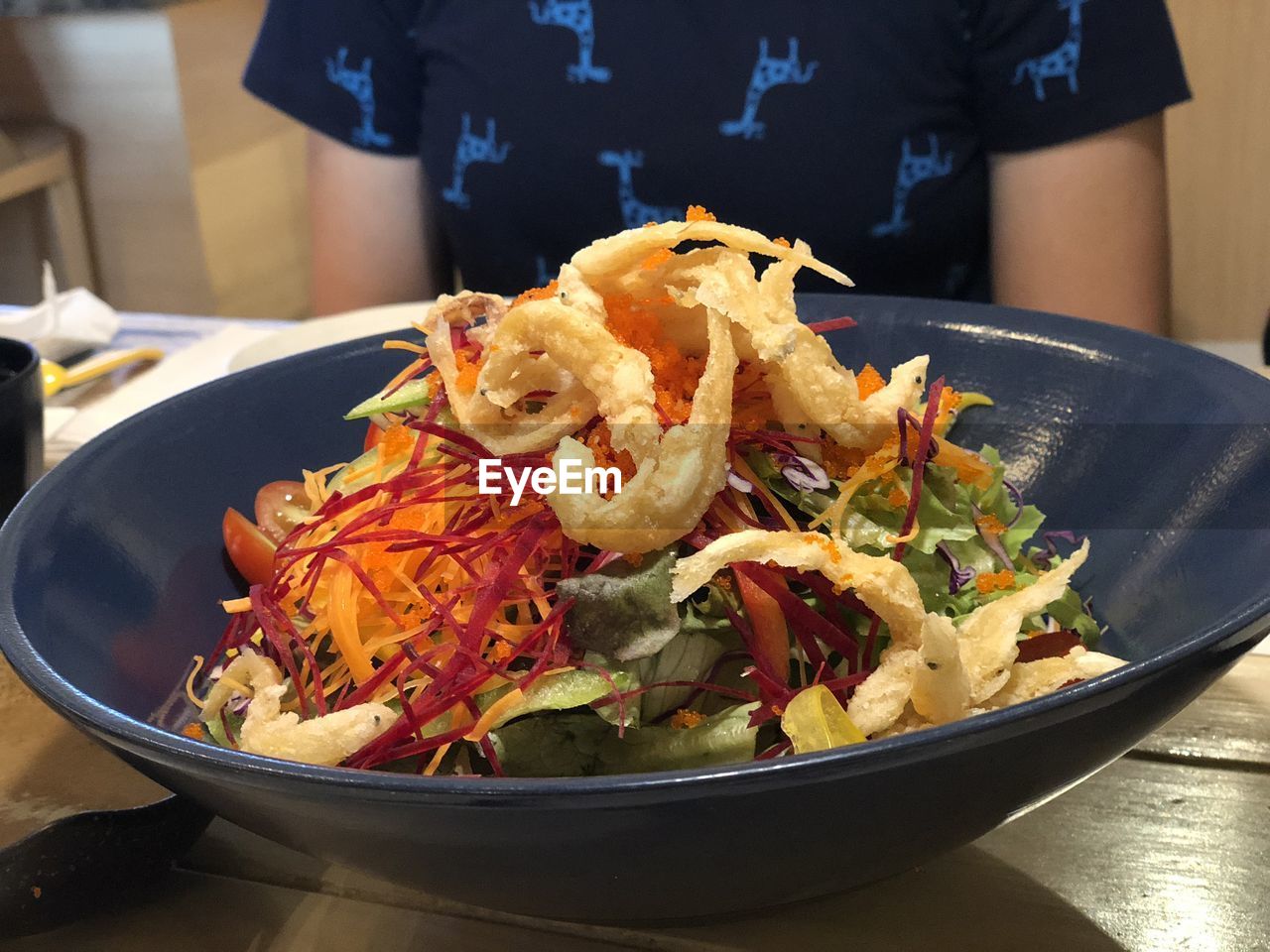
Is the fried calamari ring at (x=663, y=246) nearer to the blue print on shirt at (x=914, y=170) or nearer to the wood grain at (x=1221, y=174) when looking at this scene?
the blue print on shirt at (x=914, y=170)

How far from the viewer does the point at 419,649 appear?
→ 0.63 metres

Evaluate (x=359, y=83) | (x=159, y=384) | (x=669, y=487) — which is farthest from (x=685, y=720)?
(x=359, y=83)

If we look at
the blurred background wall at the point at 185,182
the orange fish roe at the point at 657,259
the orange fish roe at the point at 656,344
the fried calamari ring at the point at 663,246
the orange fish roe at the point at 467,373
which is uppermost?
the fried calamari ring at the point at 663,246

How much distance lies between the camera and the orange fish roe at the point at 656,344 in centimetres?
64

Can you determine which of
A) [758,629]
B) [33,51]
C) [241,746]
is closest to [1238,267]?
[758,629]

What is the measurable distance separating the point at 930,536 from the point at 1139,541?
0.16m

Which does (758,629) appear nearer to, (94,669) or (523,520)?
(523,520)

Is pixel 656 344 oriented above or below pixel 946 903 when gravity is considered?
above

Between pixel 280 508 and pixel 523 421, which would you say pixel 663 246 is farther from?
pixel 280 508

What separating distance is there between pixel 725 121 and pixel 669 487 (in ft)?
3.60

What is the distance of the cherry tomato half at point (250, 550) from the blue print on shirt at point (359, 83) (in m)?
1.17

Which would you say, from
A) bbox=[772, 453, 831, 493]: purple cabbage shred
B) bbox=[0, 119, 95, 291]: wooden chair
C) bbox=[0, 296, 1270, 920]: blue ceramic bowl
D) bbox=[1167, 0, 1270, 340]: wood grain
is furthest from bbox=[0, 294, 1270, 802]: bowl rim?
bbox=[0, 119, 95, 291]: wooden chair

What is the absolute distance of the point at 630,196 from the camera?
165 cm

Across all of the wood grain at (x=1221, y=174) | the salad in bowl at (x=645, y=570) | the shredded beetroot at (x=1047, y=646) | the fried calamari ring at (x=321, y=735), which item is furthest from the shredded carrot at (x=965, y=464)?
the wood grain at (x=1221, y=174)
